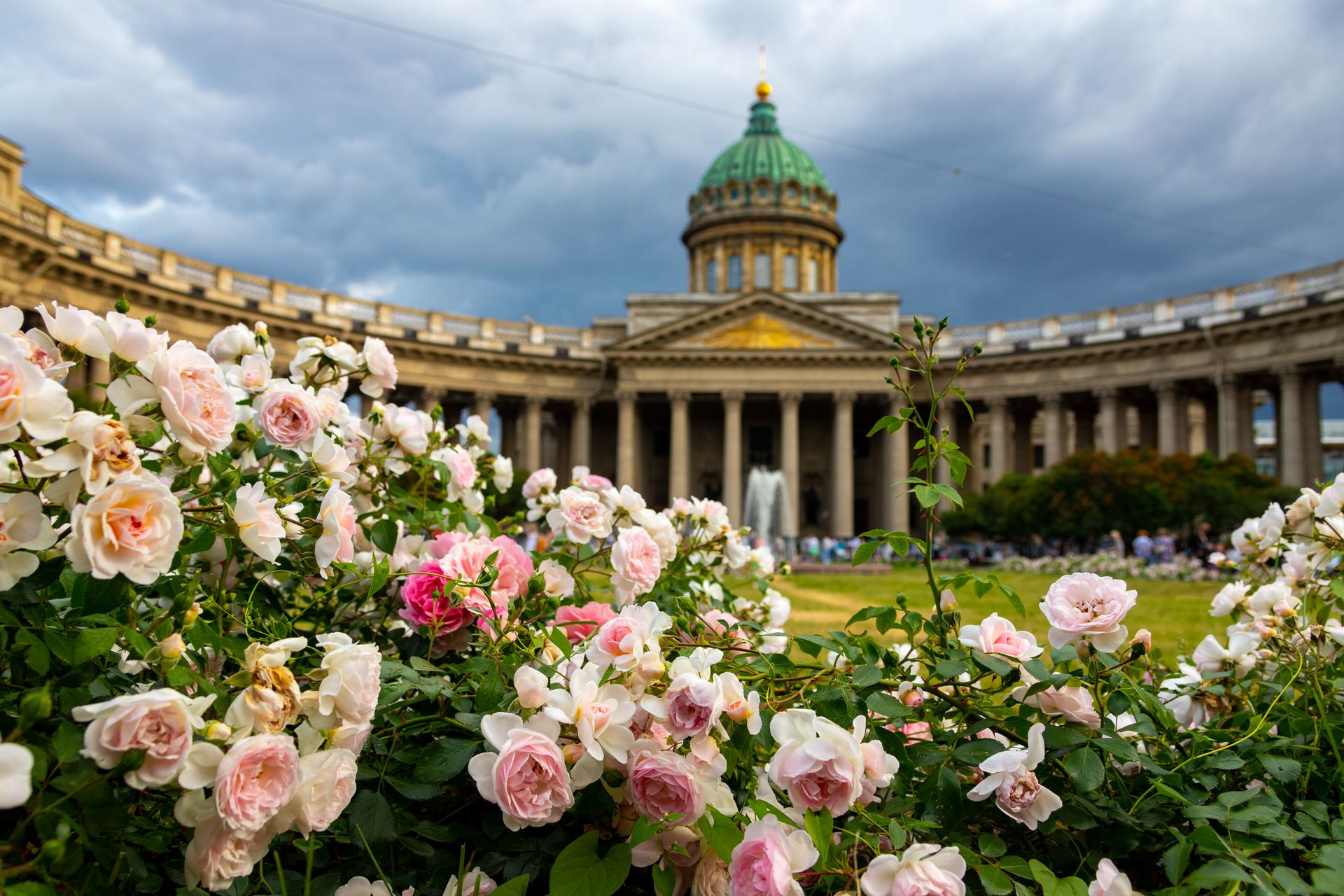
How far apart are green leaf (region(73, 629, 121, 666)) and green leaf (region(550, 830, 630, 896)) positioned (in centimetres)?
118

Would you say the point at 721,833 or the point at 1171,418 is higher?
the point at 1171,418

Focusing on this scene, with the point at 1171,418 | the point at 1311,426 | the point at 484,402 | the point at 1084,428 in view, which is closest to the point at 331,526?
the point at 1311,426

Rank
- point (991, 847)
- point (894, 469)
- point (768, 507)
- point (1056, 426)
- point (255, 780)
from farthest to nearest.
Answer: point (894, 469), point (1056, 426), point (768, 507), point (991, 847), point (255, 780)

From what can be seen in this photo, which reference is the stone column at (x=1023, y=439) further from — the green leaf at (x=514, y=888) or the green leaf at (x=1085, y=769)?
the green leaf at (x=514, y=888)

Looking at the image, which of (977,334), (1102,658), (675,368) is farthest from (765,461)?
(1102,658)

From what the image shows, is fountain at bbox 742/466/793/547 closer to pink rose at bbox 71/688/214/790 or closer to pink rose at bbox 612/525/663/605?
pink rose at bbox 612/525/663/605

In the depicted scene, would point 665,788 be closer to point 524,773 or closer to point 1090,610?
point 524,773

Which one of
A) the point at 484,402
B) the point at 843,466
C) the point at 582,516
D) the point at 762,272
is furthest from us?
the point at 762,272

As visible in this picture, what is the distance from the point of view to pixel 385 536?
3268mm

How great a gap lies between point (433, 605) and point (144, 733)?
1.23 metres

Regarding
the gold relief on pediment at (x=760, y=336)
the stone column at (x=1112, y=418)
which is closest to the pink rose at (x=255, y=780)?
the gold relief on pediment at (x=760, y=336)

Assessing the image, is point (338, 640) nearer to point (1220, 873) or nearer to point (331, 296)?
point (1220, 873)

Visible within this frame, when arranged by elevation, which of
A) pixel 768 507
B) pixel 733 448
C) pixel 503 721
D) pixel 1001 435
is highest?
pixel 1001 435

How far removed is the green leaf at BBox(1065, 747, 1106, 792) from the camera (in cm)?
246
